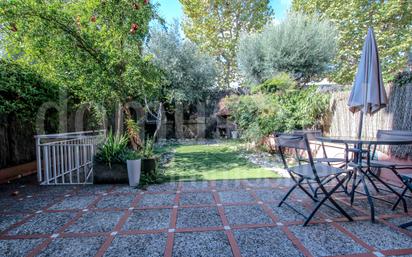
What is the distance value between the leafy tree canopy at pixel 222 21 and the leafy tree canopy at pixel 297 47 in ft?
19.9

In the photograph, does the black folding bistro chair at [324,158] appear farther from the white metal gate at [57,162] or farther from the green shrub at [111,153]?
the white metal gate at [57,162]

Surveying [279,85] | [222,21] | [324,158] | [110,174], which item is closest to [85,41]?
[110,174]

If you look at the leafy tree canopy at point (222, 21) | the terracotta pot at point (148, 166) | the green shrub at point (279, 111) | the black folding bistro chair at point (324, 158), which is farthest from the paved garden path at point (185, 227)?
the leafy tree canopy at point (222, 21)

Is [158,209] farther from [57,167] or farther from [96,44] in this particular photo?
[96,44]

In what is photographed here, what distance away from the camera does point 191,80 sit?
32.2ft

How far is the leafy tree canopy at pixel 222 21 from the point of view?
14.0 meters

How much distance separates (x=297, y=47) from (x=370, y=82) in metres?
5.80

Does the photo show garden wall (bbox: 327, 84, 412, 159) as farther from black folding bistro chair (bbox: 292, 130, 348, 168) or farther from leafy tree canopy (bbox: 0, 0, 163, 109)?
leafy tree canopy (bbox: 0, 0, 163, 109)

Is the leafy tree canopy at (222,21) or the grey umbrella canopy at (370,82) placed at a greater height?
the leafy tree canopy at (222,21)

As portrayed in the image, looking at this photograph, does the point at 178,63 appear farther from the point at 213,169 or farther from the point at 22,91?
the point at 22,91

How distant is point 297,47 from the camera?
8266 mm

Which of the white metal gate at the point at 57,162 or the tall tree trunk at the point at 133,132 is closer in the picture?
the white metal gate at the point at 57,162

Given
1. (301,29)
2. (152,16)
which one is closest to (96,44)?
(152,16)

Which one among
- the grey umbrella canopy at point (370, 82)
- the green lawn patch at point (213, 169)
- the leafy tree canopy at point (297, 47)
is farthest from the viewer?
the leafy tree canopy at point (297, 47)
